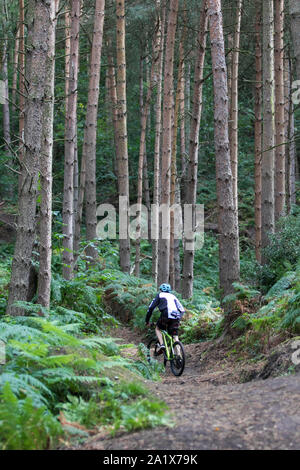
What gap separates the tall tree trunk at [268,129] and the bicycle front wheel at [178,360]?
16.4ft

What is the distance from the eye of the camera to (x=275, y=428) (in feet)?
14.8

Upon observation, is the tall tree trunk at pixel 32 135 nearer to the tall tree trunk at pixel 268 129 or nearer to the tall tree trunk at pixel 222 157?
the tall tree trunk at pixel 222 157

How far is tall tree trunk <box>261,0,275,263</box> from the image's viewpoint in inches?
536

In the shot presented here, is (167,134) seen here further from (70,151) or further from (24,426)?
(24,426)

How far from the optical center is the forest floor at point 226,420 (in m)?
4.25

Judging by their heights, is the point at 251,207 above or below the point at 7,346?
above

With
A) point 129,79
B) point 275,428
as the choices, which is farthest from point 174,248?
point 129,79

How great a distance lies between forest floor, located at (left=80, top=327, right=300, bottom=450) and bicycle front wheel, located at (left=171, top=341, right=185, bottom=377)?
8.38 feet

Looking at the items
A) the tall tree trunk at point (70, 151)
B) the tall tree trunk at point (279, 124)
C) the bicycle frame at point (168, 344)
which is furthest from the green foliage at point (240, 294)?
the tall tree trunk at point (279, 124)

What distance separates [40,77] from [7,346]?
4.42 meters

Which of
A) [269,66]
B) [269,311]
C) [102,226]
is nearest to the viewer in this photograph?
[269,311]

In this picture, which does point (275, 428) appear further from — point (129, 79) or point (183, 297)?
point (129, 79)
